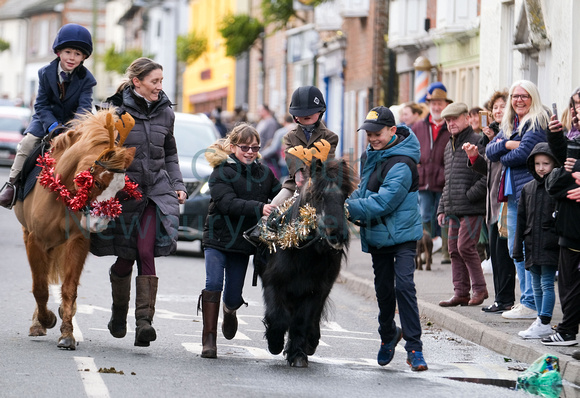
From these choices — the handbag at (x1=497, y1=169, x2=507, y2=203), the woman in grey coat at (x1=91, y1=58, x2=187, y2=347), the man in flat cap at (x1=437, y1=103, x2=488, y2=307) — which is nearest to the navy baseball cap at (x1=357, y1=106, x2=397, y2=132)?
the woman in grey coat at (x1=91, y1=58, x2=187, y2=347)

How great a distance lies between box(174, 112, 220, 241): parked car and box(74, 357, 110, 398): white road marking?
8.13m

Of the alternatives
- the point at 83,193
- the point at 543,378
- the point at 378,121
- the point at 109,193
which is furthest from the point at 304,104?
the point at 543,378

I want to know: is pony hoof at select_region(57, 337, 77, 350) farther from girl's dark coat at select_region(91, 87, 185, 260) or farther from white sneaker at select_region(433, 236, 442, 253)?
white sneaker at select_region(433, 236, 442, 253)

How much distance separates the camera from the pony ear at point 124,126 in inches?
356

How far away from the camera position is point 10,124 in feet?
132

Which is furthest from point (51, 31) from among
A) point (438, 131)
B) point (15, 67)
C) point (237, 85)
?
point (438, 131)

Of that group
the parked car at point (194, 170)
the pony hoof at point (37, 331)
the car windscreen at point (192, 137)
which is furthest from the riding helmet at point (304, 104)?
the car windscreen at point (192, 137)

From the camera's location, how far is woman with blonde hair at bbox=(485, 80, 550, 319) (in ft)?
36.4

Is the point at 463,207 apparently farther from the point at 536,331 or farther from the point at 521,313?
the point at 536,331

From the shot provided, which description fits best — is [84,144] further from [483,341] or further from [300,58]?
[300,58]

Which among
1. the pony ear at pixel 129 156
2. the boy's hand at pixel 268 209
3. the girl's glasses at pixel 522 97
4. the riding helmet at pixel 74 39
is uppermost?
the riding helmet at pixel 74 39

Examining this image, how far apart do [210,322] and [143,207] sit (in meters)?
1.02

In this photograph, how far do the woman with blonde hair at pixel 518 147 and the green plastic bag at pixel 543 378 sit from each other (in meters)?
2.61

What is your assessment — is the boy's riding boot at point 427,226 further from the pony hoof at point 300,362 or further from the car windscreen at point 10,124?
the car windscreen at point 10,124
